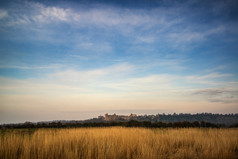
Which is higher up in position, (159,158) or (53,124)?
(159,158)

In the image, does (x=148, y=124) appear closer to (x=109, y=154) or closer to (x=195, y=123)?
(x=195, y=123)

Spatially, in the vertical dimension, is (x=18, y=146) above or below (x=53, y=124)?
above

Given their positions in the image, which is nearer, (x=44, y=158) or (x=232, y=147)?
(x=44, y=158)

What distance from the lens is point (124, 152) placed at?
586 cm

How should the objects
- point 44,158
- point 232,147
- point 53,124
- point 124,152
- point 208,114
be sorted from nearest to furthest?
point 44,158
point 124,152
point 232,147
point 53,124
point 208,114

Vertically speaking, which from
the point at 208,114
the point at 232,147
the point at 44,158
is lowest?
the point at 208,114

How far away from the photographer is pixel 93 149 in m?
5.95

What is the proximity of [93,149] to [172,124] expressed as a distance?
27.2 metres

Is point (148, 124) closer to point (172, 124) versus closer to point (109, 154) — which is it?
point (172, 124)

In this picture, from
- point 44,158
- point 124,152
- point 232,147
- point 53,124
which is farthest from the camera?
point 53,124

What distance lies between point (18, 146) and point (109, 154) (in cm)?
328

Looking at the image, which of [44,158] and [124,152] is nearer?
[44,158]

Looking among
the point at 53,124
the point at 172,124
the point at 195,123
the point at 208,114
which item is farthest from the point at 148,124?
the point at 208,114

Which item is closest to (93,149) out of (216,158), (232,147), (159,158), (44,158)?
(44,158)
